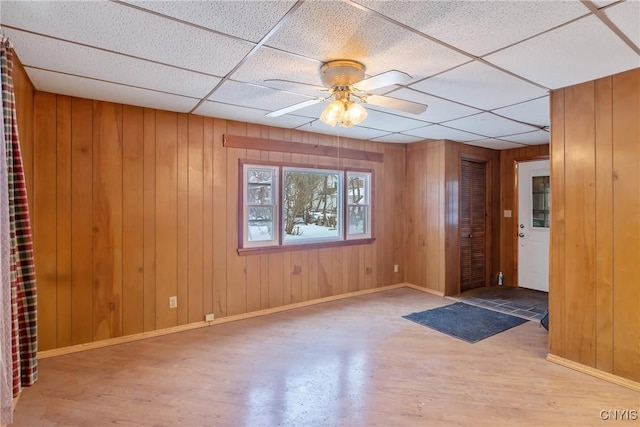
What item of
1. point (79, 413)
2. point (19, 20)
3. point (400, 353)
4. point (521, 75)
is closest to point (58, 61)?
point (19, 20)

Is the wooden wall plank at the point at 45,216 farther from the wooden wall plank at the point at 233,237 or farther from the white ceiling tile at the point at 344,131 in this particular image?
the white ceiling tile at the point at 344,131

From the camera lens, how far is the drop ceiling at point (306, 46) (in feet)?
5.50

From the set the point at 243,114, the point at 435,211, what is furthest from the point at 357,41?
the point at 435,211

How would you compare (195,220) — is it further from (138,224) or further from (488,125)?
(488,125)

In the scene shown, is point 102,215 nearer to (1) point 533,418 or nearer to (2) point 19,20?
(2) point 19,20

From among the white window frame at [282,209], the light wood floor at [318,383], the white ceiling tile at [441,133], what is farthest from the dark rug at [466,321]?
the white ceiling tile at [441,133]

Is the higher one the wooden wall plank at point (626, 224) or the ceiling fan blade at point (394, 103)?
the ceiling fan blade at point (394, 103)

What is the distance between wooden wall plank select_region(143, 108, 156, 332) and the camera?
338cm

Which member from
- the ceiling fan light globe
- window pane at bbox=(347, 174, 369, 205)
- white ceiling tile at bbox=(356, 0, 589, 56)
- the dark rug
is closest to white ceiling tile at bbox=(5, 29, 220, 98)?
the ceiling fan light globe

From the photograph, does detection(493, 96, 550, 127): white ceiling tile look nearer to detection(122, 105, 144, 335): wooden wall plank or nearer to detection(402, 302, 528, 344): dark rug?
detection(402, 302, 528, 344): dark rug

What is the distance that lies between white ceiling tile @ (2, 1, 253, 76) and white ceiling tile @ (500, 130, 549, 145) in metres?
3.91

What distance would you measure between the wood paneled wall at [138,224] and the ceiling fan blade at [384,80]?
6.82 ft

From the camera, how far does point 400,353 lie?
3025mm

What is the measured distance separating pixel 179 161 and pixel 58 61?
1402mm
